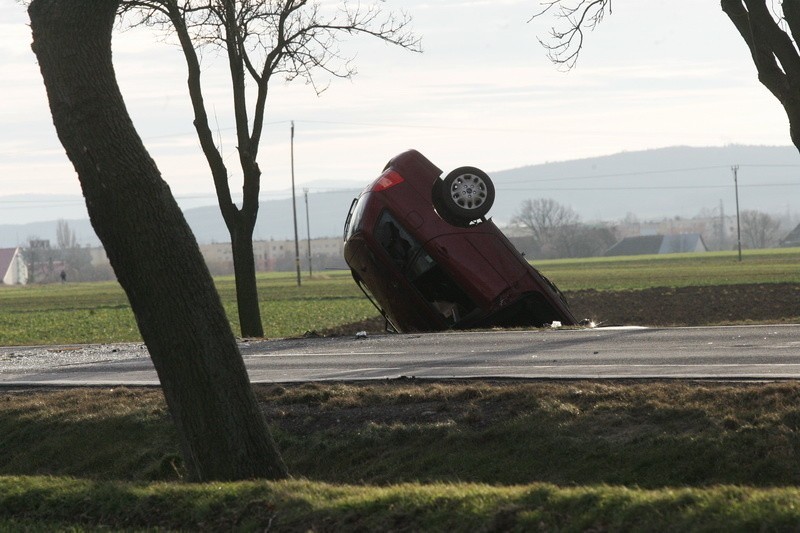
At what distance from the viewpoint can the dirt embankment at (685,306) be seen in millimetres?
23844

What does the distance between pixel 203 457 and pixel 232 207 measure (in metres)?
15.3

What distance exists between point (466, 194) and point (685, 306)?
13.4 metres

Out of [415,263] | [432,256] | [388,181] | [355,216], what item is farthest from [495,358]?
[355,216]

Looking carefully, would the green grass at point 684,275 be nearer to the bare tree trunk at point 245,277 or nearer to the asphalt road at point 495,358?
the bare tree trunk at point 245,277

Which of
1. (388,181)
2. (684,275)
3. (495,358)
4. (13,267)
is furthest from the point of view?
(13,267)

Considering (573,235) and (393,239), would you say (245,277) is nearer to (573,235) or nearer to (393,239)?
(393,239)

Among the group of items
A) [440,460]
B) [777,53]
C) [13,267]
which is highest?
[777,53]

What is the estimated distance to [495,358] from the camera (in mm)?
13609

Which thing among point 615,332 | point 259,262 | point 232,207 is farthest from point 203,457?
point 259,262

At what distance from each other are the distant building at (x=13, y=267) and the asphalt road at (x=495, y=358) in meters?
167

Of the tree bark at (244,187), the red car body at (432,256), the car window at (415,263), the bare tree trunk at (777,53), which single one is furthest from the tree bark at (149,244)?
the tree bark at (244,187)

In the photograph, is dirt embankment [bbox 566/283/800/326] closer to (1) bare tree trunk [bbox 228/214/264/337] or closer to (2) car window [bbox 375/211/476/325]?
(2) car window [bbox 375/211/476/325]

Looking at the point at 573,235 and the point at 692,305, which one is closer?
the point at 692,305

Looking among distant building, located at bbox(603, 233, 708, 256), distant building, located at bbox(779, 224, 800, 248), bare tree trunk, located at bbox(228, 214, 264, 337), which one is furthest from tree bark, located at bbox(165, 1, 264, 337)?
distant building, located at bbox(779, 224, 800, 248)
